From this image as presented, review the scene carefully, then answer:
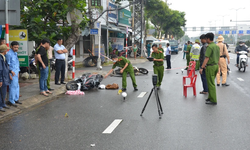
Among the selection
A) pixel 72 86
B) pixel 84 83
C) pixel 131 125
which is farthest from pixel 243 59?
pixel 131 125

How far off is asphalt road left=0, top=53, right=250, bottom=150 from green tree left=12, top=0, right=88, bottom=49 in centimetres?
500

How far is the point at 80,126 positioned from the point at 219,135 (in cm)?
265

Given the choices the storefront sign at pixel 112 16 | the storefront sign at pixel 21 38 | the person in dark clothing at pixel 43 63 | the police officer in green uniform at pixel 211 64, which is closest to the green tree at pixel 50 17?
the storefront sign at pixel 21 38

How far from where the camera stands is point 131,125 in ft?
20.3

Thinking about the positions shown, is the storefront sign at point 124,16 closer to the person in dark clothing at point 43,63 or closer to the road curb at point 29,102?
the road curb at point 29,102

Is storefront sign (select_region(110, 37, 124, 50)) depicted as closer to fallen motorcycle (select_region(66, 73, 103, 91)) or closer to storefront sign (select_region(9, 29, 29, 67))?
fallen motorcycle (select_region(66, 73, 103, 91))

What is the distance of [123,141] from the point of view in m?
5.11

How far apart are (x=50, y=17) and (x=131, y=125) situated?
30.5ft

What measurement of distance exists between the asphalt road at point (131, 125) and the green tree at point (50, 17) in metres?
5.00

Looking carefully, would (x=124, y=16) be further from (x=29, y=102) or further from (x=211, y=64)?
(x=211, y=64)

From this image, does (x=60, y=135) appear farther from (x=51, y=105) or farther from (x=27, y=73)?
(x=27, y=73)

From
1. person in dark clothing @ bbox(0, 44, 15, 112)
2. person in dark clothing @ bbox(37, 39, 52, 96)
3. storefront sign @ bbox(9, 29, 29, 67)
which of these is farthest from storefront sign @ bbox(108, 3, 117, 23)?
person in dark clothing @ bbox(0, 44, 15, 112)

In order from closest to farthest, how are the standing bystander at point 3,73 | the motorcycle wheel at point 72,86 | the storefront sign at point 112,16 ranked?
the standing bystander at point 3,73 < the motorcycle wheel at point 72,86 < the storefront sign at point 112,16

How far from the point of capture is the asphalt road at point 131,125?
4973 millimetres
